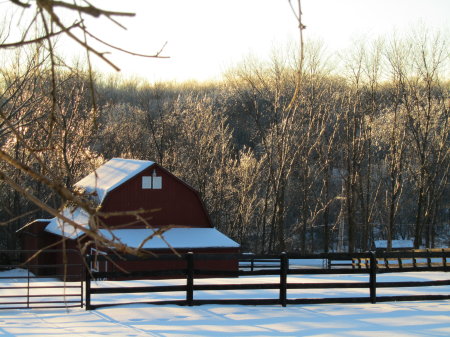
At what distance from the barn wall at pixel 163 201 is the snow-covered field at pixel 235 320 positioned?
→ 41.6ft

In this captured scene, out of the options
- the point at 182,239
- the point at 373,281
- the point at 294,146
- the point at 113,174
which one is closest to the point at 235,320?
the point at 373,281

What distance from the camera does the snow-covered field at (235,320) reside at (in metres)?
9.70

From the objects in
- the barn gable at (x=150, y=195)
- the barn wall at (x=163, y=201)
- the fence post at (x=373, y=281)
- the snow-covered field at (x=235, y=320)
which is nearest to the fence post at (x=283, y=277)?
the snow-covered field at (x=235, y=320)

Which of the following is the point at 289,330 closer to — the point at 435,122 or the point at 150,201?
the point at 150,201

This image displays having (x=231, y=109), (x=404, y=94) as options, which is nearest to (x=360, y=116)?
(x=404, y=94)

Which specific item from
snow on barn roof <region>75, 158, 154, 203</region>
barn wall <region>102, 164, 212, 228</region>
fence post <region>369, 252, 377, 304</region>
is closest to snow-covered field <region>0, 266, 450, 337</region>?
fence post <region>369, 252, 377, 304</region>

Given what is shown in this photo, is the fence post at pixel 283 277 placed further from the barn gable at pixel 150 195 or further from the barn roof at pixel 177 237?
the barn gable at pixel 150 195

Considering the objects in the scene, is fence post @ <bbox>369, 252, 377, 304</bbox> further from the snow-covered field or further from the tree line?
the tree line

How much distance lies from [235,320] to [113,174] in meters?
17.3

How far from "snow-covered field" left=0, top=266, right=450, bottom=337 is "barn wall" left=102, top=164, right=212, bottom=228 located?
41.6 ft

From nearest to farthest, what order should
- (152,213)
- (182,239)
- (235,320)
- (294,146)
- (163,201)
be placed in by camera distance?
(235,320)
(182,239)
(152,213)
(163,201)
(294,146)

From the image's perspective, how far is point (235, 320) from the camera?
10.6 meters

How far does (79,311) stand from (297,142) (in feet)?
100

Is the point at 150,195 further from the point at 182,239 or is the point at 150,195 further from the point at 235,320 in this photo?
the point at 235,320
